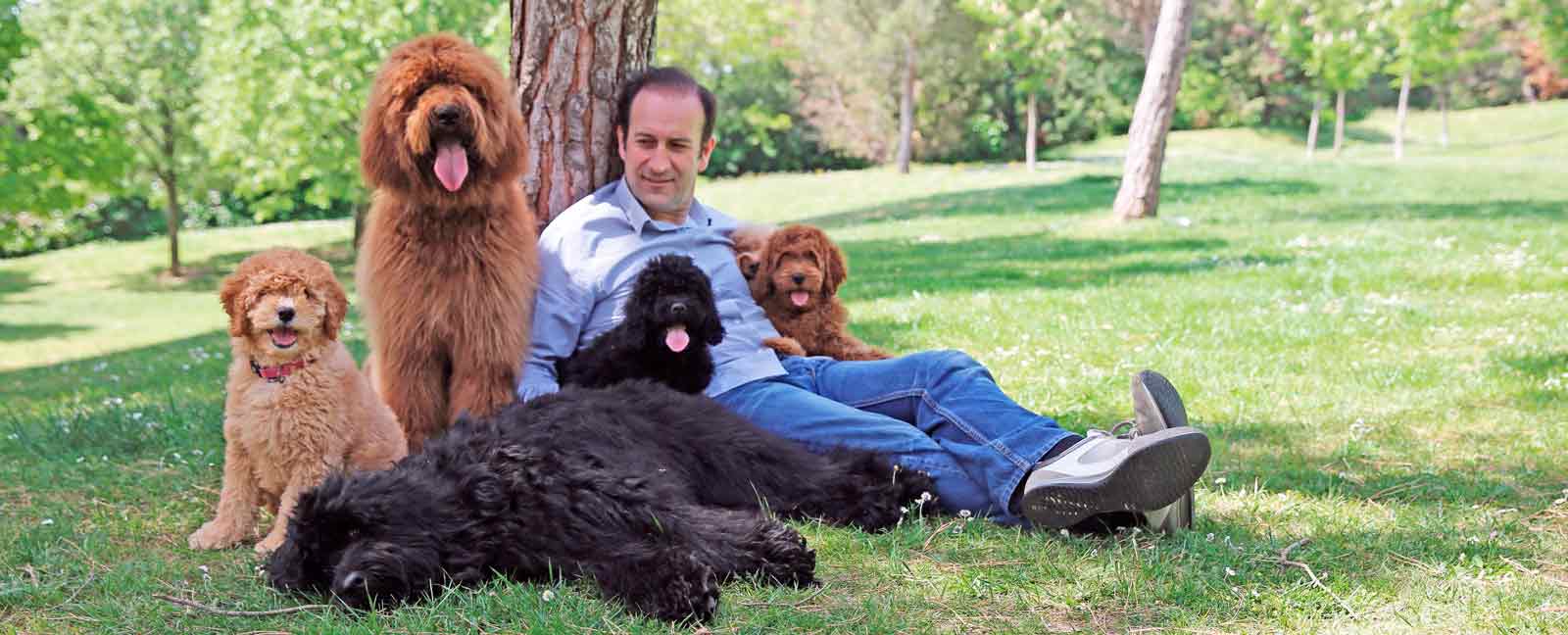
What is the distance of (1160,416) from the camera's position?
3332 mm

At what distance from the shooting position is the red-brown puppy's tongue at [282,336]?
3.38 metres

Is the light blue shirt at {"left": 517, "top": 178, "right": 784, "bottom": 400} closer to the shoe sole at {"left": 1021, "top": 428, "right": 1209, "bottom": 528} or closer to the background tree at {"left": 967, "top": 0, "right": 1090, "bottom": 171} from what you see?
the shoe sole at {"left": 1021, "top": 428, "right": 1209, "bottom": 528}

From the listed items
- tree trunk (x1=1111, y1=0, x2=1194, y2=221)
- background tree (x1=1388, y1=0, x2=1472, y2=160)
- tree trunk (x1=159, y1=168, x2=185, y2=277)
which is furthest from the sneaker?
tree trunk (x1=159, y1=168, x2=185, y2=277)

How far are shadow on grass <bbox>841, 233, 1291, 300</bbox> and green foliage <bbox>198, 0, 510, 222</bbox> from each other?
9.17m

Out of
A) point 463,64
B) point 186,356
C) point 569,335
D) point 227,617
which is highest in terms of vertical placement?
point 463,64

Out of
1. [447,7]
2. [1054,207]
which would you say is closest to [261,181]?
[447,7]

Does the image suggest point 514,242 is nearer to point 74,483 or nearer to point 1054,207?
point 74,483

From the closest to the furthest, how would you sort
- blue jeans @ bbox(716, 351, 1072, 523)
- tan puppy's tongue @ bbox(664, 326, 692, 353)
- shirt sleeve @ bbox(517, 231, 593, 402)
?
blue jeans @ bbox(716, 351, 1072, 523), tan puppy's tongue @ bbox(664, 326, 692, 353), shirt sleeve @ bbox(517, 231, 593, 402)

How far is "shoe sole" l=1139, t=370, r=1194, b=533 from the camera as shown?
332 cm

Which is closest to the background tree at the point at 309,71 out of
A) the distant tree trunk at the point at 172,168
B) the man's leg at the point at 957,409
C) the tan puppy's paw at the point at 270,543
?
the distant tree trunk at the point at 172,168

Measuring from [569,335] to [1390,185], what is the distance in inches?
739

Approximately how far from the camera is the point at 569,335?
4.32 metres

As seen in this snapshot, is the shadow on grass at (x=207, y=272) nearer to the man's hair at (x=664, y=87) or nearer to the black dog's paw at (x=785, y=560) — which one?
the man's hair at (x=664, y=87)

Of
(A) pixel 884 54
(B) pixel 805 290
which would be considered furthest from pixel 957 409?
(A) pixel 884 54
